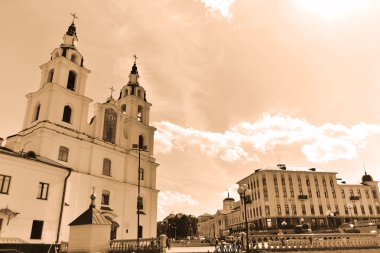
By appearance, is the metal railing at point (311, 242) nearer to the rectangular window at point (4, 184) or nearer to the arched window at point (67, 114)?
the rectangular window at point (4, 184)

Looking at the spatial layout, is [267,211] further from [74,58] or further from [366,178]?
[74,58]

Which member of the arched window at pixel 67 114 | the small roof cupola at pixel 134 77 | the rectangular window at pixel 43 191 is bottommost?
the rectangular window at pixel 43 191

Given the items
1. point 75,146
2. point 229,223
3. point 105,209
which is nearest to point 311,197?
point 229,223

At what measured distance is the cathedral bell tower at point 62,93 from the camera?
109ft

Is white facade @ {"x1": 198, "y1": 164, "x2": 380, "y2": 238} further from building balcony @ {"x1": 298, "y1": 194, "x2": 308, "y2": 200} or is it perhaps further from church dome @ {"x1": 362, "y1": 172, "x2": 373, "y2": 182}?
church dome @ {"x1": 362, "y1": 172, "x2": 373, "y2": 182}

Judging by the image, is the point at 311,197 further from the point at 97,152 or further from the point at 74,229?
the point at 74,229

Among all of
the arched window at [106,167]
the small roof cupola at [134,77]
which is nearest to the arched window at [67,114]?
the arched window at [106,167]

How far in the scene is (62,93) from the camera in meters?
34.3

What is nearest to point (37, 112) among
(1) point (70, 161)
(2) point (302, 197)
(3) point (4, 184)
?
(1) point (70, 161)

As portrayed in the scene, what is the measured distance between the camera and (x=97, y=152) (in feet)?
117

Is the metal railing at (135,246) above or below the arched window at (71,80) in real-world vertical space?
below

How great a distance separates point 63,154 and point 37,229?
8909mm

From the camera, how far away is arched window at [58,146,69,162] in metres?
31.5

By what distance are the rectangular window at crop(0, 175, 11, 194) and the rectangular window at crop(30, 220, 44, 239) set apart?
12.7 ft
